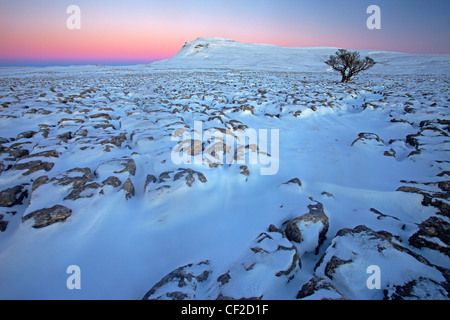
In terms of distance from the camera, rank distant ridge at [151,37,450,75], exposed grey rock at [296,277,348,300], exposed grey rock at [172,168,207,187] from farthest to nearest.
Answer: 1. distant ridge at [151,37,450,75]
2. exposed grey rock at [172,168,207,187]
3. exposed grey rock at [296,277,348,300]

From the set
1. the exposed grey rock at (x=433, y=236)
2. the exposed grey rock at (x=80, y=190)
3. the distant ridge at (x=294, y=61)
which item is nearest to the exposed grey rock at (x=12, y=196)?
the exposed grey rock at (x=80, y=190)

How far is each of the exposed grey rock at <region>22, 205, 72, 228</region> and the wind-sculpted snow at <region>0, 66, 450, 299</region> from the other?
10 millimetres

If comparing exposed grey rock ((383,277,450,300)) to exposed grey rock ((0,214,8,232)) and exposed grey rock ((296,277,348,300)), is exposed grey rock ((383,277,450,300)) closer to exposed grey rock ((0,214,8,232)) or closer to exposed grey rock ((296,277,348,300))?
exposed grey rock ((296,277,348,300))

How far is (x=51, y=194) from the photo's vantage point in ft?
7.73

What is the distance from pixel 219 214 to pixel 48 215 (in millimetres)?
1763

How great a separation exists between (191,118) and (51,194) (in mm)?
3728

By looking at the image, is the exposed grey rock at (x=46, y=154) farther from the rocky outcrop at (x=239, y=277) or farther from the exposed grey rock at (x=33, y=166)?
the rocky outcrop at (x=239, y=277)

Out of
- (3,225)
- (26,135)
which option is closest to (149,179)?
(3,225)

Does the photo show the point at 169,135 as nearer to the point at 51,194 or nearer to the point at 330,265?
the point at 51,194

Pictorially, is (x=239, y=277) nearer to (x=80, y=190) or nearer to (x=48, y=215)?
(x=48, y=215)

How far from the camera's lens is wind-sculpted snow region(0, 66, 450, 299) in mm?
1566

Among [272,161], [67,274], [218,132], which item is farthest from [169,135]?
[67,274]

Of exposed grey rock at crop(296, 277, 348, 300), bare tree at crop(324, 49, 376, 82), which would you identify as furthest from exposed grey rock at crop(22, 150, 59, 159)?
bare tree at crop(324, 49, 376, 82)

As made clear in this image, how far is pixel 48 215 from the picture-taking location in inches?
81.2
